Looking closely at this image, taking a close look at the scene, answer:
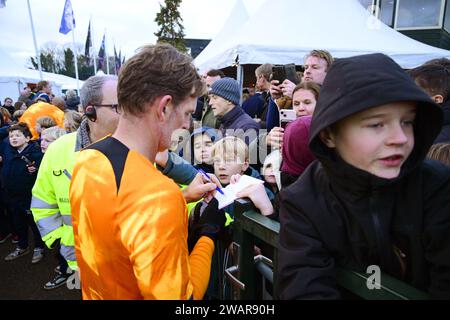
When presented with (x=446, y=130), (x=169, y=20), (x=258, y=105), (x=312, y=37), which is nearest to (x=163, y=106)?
(x=446, y=130)

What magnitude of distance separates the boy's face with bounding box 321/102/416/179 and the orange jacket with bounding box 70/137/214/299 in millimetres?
670

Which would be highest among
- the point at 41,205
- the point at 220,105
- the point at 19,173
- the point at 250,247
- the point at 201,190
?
the point at 220,105

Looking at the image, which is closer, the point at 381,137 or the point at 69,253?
the point at 381,137

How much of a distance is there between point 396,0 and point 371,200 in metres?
13.3

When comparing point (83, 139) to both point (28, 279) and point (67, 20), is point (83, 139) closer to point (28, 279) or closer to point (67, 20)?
point (28, 279)

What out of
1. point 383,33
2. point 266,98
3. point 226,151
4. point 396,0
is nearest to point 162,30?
point 396,0

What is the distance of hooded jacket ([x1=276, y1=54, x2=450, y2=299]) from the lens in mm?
988

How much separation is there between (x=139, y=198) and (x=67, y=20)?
20744 mm

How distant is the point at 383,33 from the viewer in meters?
7.36

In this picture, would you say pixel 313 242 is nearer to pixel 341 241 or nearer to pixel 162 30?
pixel 341 241

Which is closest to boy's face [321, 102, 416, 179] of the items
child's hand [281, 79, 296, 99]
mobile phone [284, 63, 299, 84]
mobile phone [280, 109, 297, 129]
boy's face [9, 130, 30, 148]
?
mobile phone [280, 109, 297, 129]

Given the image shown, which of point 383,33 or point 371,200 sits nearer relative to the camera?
point 371,200

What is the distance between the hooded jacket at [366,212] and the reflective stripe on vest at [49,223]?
6.36 feet

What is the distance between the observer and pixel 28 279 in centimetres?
394
